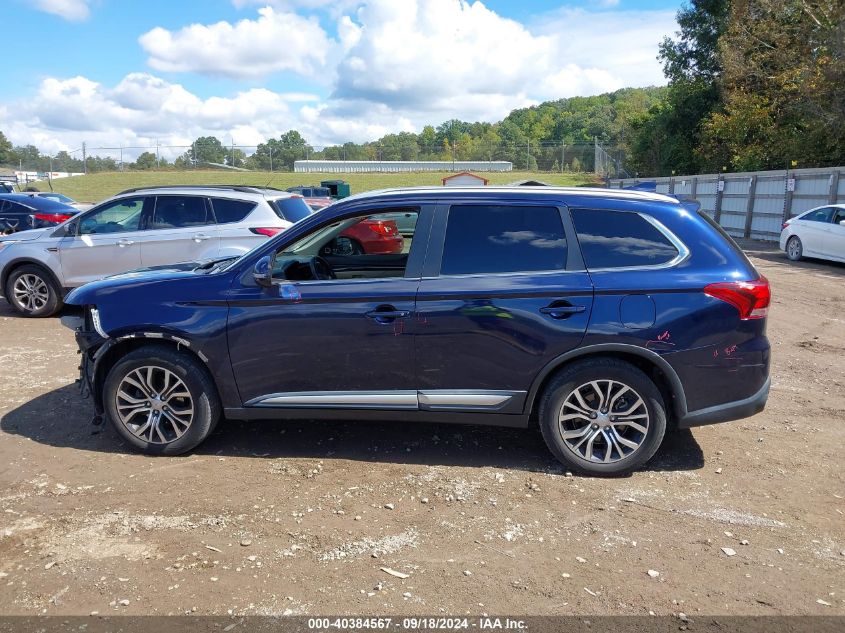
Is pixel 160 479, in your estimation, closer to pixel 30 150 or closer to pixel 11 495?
pixel 11 495

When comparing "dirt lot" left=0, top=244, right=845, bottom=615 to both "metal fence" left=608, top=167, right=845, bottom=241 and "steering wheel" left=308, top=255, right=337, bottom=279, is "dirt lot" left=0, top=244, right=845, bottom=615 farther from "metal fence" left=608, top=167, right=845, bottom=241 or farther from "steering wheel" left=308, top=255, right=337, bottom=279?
"metal fence" left=608, top=167, right=845, bottom=241

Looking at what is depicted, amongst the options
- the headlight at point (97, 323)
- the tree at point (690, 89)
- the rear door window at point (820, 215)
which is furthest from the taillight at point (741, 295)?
the tree at point (690, 89)

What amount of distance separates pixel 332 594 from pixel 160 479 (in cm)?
179

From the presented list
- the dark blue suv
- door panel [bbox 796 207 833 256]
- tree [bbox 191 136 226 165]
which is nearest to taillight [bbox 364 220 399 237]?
the dark blue suv

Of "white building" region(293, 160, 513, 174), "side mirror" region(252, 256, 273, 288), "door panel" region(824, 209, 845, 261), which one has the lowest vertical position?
"door panel" region(824, 209, 845, 261)

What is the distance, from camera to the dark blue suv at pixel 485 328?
4176 millimetres

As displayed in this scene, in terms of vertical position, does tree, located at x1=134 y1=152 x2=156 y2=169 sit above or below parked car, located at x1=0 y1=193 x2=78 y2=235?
above

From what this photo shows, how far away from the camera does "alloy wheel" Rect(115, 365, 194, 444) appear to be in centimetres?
462

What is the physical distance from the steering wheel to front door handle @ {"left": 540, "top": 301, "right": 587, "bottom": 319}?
66.1 inches

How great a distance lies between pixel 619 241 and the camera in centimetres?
431

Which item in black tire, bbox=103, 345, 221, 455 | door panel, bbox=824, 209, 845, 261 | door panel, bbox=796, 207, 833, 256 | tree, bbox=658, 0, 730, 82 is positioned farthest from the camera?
tree, bbox=658, 0, 730, 82

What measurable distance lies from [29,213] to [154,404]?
10.6 meters

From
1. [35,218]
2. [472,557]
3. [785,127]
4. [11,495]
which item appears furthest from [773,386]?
[785,127]

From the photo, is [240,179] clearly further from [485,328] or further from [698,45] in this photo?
[485,328]
